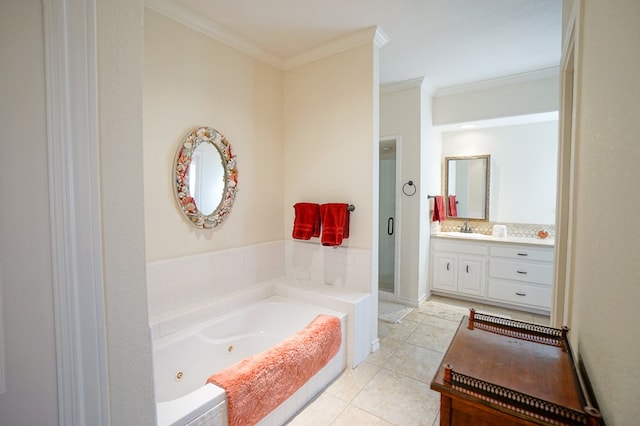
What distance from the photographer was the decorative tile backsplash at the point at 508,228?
3818 millimetres

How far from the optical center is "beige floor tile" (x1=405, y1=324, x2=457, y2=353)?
2.81 meters

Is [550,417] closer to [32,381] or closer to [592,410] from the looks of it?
[592,410]

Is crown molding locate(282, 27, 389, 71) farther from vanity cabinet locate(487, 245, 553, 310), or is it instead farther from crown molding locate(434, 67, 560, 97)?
vanity cabinet locate(487, 245, 553, 310)

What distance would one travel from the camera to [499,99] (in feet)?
11.7

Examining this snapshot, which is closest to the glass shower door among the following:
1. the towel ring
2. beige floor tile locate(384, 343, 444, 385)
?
the towel ring

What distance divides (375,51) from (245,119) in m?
1.33

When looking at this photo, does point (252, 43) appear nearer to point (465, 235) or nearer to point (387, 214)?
point (387, 214)

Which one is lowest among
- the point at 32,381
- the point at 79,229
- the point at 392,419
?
the point at 392,419

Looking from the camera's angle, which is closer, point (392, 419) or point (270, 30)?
point (392, 419)

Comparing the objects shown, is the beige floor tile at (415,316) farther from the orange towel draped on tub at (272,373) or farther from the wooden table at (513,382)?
the wooden table at (513,382)

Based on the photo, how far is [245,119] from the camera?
279cm

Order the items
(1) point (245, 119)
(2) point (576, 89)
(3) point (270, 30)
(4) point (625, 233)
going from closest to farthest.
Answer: (4) point (625, 233)
(2) point (576, 89)
(3) point (270, 30)
(1) point (245, 119)

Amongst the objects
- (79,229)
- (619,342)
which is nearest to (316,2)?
(79,229)

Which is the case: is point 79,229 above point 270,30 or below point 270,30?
below
